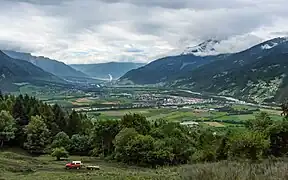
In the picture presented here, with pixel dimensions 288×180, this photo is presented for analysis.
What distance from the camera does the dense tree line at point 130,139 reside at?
7594 cm

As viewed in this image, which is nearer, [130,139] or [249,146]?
[249,146]

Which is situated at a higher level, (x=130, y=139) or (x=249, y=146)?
(x=249, y=146)

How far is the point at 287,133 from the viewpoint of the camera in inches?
3115

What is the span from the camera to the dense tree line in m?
75.9

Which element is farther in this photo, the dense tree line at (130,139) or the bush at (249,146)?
the dense tree line at (130,139)

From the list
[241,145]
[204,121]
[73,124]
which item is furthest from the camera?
[204,121]

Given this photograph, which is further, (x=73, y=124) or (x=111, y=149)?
(x=73, y=124)

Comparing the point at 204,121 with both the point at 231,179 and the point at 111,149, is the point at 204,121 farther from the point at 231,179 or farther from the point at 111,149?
the point at 231,179

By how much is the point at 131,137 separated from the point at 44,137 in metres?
24.2

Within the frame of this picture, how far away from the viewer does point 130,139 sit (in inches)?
3108

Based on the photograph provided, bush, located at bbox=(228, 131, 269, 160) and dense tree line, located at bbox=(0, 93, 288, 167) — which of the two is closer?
bush, located at bbox=(228, 131, 269, 160)

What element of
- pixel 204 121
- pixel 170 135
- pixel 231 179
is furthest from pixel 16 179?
pixel 204 121

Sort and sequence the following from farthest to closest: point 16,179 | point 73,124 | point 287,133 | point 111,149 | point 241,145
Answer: point 73,124 → point 111,149 → point 287,133 → point 241,145 → point 16,179

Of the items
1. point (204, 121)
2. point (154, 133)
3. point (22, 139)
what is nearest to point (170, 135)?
point (154, 133)
